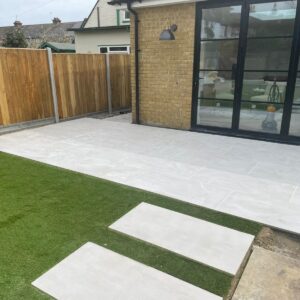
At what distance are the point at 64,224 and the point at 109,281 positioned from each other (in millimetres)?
966

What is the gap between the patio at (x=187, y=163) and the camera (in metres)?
3.40

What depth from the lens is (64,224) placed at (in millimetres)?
2922

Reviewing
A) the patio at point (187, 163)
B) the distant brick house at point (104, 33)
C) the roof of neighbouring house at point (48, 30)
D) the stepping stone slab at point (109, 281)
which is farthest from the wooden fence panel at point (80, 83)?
the roof of neighbouring house at point (48, 30)

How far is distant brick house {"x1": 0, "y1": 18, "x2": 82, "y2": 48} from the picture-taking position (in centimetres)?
2561

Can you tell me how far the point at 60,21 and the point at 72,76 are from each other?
30.7 m

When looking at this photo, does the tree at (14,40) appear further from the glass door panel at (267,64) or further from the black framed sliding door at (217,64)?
the glass door panel at (267,64)

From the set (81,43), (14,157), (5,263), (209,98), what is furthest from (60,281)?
(81,43)

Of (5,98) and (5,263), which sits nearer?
(5,263)

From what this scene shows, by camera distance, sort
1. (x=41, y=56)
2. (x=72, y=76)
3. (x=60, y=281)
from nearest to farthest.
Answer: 1. (x=60, y=281)
2. (x=41, y=56)
3. (x=72, y=76)

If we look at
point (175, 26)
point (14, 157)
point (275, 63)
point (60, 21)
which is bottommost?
point (14, 157)

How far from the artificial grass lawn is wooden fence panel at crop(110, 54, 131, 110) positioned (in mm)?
5295

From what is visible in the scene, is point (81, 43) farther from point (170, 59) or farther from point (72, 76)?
point (170, 59)

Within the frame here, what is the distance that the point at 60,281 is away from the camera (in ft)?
7.09

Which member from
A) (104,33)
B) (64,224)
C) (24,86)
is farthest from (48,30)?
(64,224)
